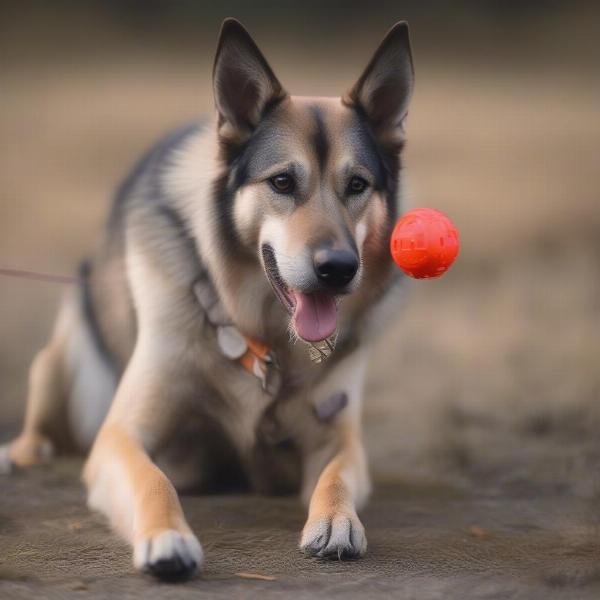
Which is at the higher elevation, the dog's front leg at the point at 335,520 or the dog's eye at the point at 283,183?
the dog's eye at the point at 283,183

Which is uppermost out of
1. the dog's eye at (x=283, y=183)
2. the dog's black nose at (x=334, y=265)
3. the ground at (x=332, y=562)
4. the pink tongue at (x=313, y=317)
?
the dog's eye at (x=283, y=183)

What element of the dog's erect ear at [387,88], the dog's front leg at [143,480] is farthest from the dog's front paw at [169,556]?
the dog's erect ear at [387,88]

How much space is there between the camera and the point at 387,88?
3254 millimetres

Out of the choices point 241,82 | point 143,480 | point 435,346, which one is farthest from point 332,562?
point 435,346

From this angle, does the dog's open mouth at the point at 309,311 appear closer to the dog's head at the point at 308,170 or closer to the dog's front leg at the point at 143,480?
the dog's head at the point at 308,170

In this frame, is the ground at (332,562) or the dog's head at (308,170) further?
the dog's head at (308,170)

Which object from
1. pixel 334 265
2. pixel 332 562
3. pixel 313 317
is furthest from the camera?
pixel 313 317

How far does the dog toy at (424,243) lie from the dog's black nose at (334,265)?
9.5 inches

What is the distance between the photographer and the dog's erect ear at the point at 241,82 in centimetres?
305

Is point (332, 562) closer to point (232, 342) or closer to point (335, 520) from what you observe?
point (335, 520)

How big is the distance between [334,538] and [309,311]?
0.65 m

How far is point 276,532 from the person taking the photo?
116 inches

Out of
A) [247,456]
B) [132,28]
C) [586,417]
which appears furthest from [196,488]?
[132,28]

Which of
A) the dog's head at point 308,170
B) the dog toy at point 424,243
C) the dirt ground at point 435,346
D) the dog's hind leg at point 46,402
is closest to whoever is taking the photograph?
the dirt ground at point 435,346
